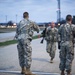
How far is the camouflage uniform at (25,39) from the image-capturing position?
8562 mm

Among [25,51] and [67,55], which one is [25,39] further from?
[67,55]

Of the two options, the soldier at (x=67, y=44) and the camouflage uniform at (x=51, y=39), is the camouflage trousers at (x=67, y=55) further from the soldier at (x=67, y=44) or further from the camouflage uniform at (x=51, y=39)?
the camouflage uniform at (x=51, y=39)

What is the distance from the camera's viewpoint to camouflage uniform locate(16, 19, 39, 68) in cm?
856

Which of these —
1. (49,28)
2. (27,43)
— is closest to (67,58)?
(27,43)

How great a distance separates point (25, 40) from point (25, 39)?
0.11ft

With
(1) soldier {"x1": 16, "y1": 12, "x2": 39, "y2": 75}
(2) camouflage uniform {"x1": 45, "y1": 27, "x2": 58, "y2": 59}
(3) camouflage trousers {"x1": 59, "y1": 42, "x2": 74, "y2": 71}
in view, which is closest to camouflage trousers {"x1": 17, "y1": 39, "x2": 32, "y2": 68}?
(1) soldier {"x1": 16, "y1": 12, "x2": 39, "y2": 75}

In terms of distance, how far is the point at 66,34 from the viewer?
7.94 metres

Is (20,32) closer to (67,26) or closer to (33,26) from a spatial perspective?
(33,26)

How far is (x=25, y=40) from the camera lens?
28.2 feet

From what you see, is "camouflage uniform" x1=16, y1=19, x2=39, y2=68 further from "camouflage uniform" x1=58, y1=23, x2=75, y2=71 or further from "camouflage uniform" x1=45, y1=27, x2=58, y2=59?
"camouflage uniform" x1=45, y1=27, x2=58, y2=59

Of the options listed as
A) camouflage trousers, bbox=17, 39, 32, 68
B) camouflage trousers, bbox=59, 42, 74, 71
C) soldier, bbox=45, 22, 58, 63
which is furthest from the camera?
soldier, bbox=45, 22, 58, 63

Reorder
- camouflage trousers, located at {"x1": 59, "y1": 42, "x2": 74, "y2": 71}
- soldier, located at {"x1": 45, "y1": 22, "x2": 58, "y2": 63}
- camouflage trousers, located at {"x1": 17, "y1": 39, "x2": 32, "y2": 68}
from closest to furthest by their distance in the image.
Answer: camouflage trousers, located at {"x1": 59, "y1": 42, "x2": 74, "y2": 71} → camouflage trousers, located at {"x1": 17, "y1": 39, "x2": 32, "y2": 68} → soldier, located at {"x1": 45, "y1": 22, "x2": 58, "y2": 63}

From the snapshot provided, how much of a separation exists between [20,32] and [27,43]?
18.0 inches

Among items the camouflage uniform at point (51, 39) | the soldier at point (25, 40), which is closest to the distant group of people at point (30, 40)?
the soldier at point (25, 40)
